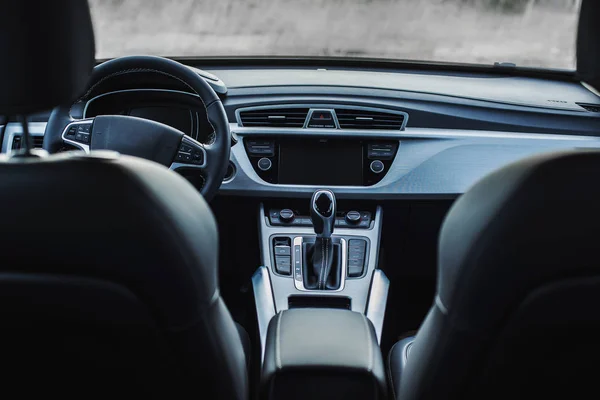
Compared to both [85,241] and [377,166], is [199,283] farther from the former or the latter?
[377,166]

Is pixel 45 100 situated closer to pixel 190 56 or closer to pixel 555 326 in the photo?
pixel 555 326

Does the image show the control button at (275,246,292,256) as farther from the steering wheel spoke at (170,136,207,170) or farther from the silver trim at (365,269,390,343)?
the steering wheel spoke at (170,136,207,170)

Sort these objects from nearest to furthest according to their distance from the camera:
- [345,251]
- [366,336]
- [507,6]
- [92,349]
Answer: [92,349] < [366,336] < [345,251] < [507,6]

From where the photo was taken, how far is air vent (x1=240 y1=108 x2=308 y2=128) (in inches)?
115

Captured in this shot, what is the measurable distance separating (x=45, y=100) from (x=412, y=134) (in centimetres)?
199

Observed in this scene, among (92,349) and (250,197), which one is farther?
(250,197)

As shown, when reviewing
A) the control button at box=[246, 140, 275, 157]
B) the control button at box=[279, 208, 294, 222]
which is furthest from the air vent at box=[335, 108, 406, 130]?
the control button at box=[279, 208, 294, 222]

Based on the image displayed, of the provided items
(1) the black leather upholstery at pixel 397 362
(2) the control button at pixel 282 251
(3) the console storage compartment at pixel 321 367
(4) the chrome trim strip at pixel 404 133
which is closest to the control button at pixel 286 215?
(2) the control button at pixel 282 251

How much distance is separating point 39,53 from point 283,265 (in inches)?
73.1

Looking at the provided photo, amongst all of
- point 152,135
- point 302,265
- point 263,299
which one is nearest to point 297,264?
point 302,265

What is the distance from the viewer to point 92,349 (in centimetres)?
119

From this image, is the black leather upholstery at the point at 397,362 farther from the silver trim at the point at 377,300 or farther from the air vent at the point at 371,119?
the air vent at the point at 371,119

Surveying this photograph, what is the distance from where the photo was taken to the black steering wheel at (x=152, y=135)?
84.7 inches

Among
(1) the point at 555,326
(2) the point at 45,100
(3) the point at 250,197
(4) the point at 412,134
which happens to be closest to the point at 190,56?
(3) the point at 250,197
